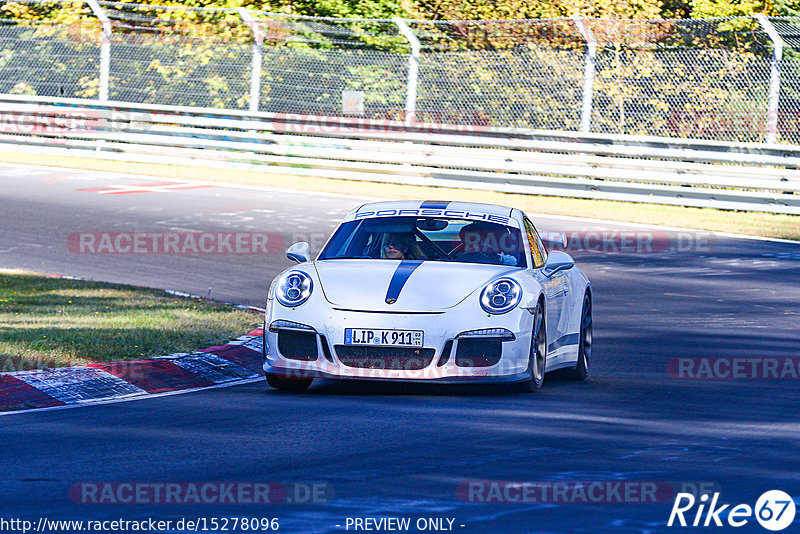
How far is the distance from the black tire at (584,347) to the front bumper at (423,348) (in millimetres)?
1302

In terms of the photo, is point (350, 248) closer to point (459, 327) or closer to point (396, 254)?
point (396, 254)

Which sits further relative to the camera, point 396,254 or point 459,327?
point 396,254

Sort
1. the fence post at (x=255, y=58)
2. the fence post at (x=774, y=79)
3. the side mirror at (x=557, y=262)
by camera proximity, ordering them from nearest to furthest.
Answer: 1. the side mirror at (x=557, y=262)
2. the fence post at (x=774, y=79)
3. the fence post at (x=255, y=58)

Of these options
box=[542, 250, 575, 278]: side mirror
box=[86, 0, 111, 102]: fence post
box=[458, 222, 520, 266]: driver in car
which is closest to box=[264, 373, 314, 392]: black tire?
box=[458, 222, 520, 266]: driver in car

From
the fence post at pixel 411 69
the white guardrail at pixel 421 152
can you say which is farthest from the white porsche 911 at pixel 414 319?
the fence post at pixel 411 69

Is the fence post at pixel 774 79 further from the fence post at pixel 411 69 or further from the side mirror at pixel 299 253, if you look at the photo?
the side mirror at pixel 299 253

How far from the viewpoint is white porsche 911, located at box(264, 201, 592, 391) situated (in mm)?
8398

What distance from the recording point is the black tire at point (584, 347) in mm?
9836

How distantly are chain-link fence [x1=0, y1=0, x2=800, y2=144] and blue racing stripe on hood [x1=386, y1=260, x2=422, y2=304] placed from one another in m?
13.2

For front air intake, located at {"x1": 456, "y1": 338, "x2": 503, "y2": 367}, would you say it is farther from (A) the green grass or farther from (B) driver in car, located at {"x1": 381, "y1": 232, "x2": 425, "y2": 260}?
(A) the green grass

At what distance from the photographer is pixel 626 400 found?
864cm

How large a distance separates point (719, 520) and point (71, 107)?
23.5m

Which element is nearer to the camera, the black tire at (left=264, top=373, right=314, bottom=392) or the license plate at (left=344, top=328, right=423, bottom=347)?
the license plate at (left=344, top=328, right=423, bottom=347)

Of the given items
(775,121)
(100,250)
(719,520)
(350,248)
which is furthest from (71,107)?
(719,520)
